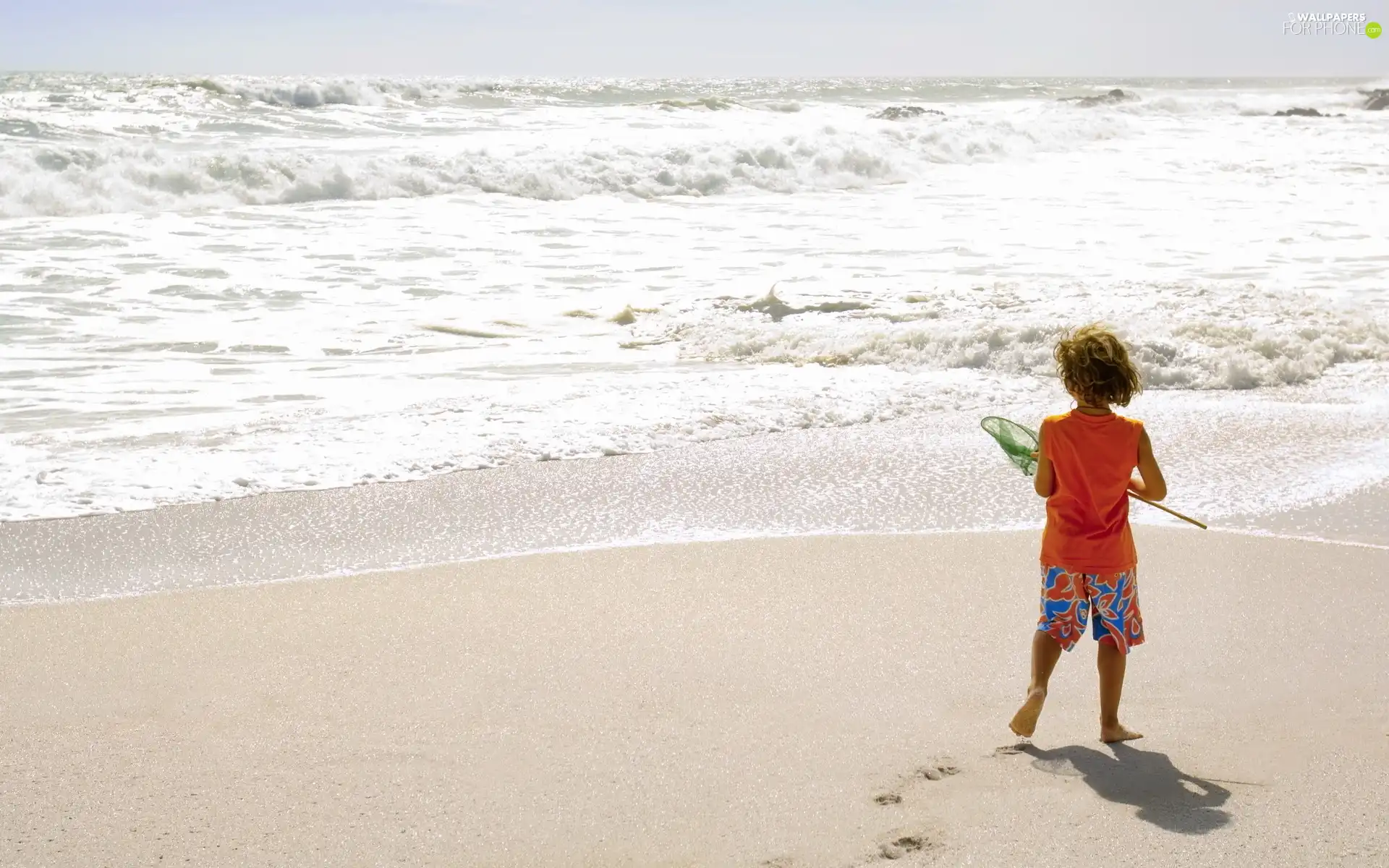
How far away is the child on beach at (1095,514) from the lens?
292 centimetres

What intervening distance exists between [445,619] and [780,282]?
25.0 feet

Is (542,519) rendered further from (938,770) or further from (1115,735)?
(1115,735)

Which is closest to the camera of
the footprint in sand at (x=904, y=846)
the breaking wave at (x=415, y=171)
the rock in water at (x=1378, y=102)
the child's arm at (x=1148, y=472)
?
the footprint in sand at (x=904, y=846)

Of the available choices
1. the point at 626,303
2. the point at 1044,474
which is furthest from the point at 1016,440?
the point at 626,303

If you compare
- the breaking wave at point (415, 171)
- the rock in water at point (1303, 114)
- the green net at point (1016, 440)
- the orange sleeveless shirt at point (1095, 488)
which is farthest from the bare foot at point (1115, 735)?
the rock in water at point (1303, 114)

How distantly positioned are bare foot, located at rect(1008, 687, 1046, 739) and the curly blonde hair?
709 mm

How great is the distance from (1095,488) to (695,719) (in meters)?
1.12

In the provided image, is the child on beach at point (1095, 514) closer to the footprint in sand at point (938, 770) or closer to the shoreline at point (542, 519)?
the footprint in sand at point (938, 770)

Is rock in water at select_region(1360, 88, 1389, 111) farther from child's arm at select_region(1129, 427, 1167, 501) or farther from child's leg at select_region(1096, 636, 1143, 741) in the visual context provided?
child's leg at select_region(1096, 636, 1143, 741)

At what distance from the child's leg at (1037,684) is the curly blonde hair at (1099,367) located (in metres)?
0.59

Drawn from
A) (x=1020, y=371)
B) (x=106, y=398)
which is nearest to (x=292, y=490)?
(x=106, y=398)

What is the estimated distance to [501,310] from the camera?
32.6 ft

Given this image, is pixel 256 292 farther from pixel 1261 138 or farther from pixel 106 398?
pixel 1261 138

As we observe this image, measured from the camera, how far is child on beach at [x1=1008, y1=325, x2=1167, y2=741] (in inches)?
115
